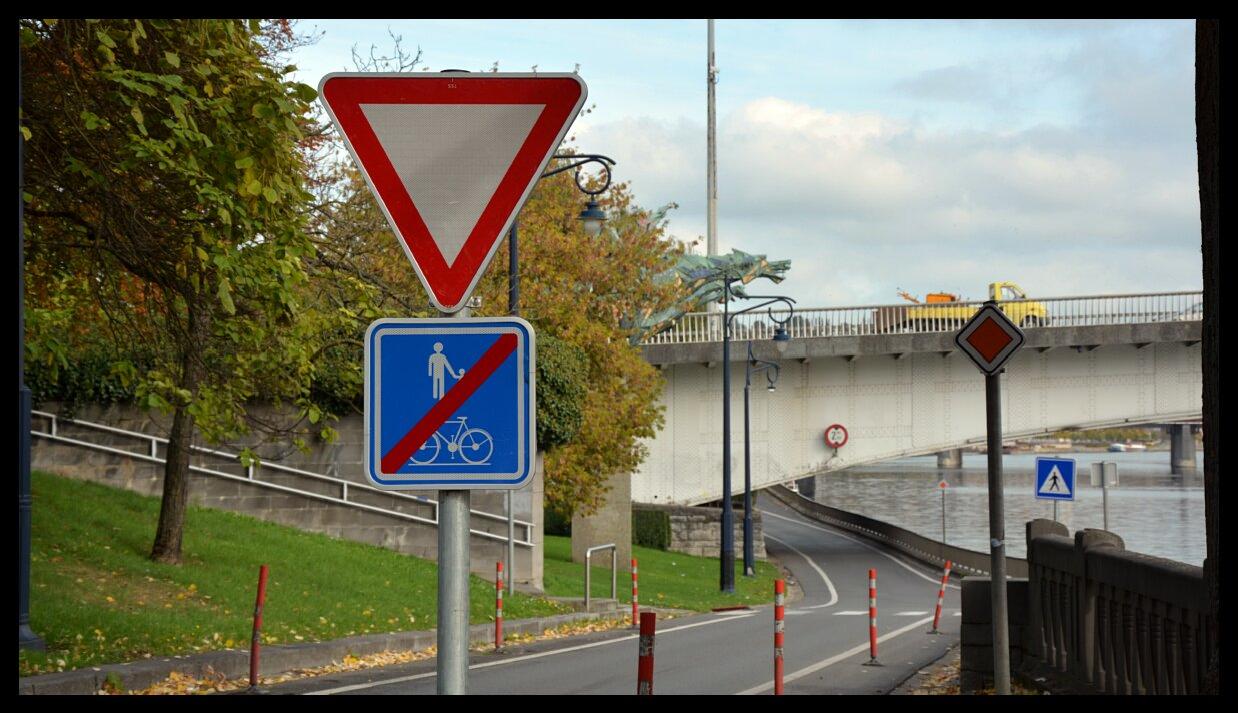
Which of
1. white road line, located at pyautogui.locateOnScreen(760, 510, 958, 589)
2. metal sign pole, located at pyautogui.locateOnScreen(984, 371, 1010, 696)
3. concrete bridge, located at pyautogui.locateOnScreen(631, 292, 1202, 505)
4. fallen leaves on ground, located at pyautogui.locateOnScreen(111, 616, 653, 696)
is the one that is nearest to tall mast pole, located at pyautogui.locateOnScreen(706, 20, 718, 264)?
white road line, located at pyautogui.locateOnScreen(760, 510, 958, 589)

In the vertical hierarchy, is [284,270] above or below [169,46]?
below

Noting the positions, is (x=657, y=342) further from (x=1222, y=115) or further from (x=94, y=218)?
(x=1222, y=115)

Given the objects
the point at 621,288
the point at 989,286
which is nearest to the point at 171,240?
the point at 621,288

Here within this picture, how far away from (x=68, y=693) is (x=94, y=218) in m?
4.42

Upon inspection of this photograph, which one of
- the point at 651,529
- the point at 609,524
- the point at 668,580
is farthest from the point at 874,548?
the point at 668,580

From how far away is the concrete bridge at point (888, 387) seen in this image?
4250cm

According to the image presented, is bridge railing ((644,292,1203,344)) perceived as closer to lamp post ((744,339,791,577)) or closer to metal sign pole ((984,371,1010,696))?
lamp post ((744,339,791,577))

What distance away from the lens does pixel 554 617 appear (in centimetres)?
2217

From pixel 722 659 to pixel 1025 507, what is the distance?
69.2 metres

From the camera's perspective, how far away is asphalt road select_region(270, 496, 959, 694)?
14.3 metres

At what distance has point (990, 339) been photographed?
11008 millimetres

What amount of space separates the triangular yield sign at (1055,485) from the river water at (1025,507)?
7.46m

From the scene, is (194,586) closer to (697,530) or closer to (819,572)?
(819,572)

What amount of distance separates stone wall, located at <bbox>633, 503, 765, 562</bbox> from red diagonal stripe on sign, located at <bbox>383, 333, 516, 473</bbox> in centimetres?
4301
